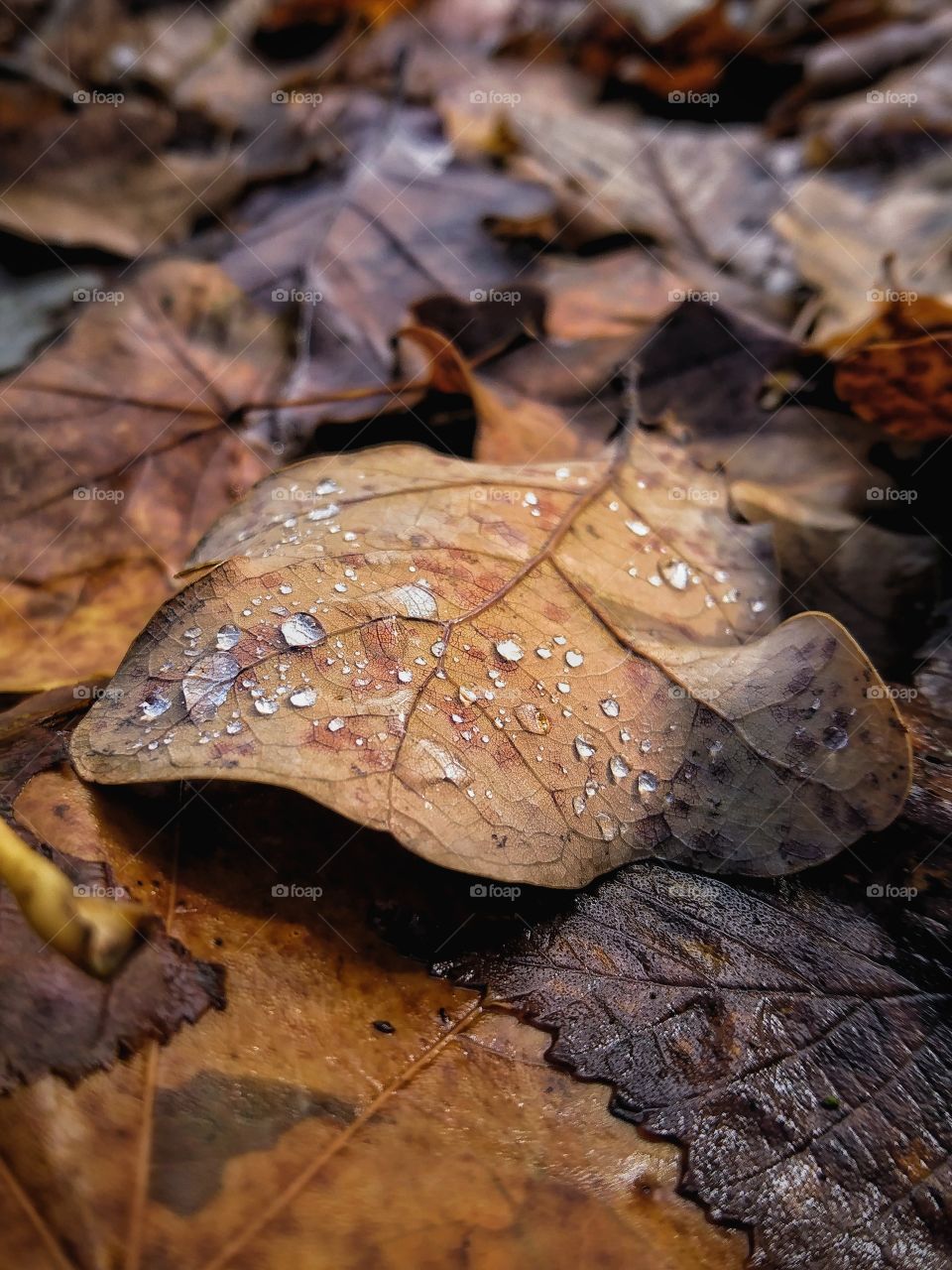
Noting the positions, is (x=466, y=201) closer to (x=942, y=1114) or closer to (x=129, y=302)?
(x=129, y=302)

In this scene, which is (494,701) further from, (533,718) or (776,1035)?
(776,1035)

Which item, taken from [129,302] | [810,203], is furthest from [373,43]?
[129,302]

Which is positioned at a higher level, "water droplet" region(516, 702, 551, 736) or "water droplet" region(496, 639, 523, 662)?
"water droplet" region(496, 639, 523, 662)

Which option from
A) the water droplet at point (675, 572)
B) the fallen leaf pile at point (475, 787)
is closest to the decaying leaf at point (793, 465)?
the fallen leaf pile at point (475, 787)

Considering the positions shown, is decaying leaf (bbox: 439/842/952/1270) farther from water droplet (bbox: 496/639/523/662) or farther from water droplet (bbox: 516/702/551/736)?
water droplet (bbox: 496/639/523/662)

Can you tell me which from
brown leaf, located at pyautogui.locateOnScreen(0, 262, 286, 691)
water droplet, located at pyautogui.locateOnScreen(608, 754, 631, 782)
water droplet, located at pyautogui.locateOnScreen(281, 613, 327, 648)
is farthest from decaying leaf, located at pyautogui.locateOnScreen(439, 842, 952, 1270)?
brown leaf, located at pyautogui.locateOnScreen(0, 262, 286, 691)

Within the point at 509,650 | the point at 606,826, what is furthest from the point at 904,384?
the point at 606,826

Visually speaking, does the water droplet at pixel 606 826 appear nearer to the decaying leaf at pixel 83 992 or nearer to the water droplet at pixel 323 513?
the decaying leaf at pixel 83 992
